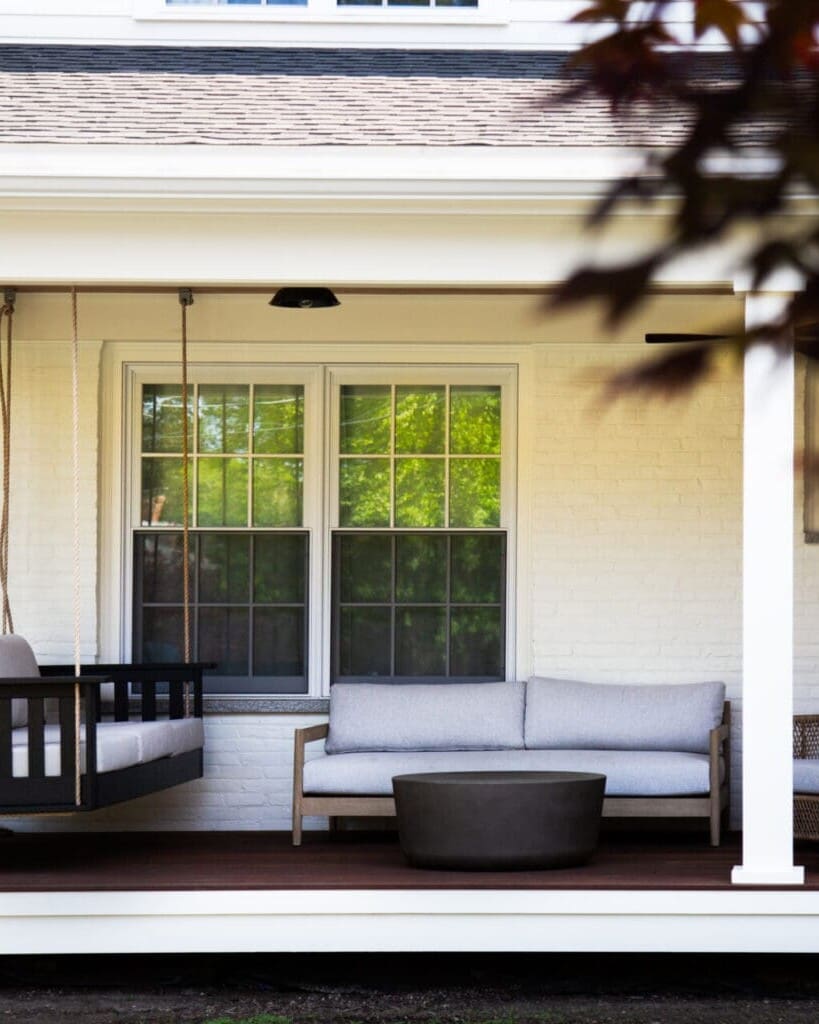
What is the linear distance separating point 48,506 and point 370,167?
9.62 feet

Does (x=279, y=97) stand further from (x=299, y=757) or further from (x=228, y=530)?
(x=299, y=757)

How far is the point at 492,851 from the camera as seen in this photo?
230 inches

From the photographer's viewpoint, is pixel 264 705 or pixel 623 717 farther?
pixel 264 705

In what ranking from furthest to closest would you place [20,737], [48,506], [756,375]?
[48,506], [20,737], [756,375]

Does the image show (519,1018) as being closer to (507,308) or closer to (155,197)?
(155,197)

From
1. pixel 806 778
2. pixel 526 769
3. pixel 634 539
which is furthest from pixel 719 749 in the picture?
pixel 634 539

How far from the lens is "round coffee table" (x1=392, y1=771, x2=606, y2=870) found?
230 inches

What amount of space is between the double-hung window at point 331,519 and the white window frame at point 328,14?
69.3 inches

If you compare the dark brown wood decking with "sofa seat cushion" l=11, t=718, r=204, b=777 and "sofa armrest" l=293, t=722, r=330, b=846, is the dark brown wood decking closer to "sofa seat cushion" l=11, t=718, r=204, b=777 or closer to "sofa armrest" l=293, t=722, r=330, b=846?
"sofa armrest" l=293, t=722, r=330, b=846

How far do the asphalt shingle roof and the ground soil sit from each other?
3.04 m

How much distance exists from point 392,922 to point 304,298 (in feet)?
9.53

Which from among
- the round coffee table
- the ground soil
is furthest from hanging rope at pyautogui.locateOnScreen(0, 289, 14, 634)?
the round coffee table

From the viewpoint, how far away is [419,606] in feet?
25.6

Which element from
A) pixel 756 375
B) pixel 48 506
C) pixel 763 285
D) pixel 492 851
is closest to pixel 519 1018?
pixel 492 851
